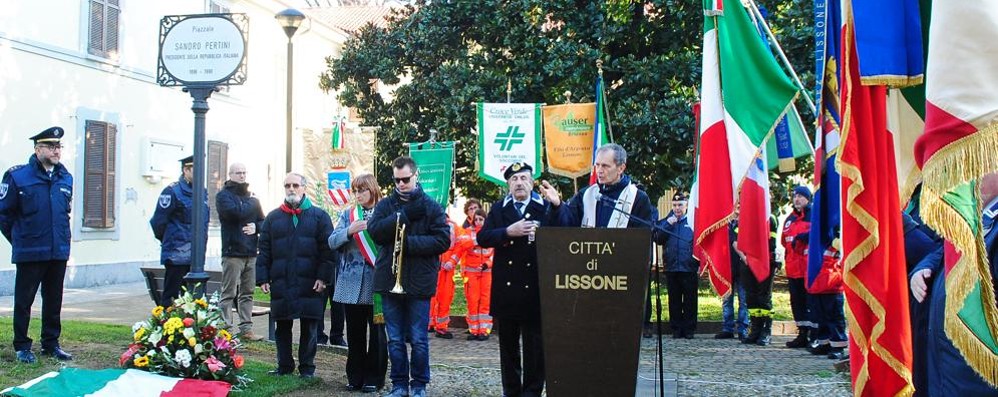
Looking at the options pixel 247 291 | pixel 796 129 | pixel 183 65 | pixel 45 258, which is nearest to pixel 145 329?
pixel 45 258

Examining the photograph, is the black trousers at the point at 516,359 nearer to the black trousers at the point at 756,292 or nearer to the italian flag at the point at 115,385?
the italian flag at the point at 115,385

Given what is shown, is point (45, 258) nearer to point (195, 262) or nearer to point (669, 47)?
point (195, 262)

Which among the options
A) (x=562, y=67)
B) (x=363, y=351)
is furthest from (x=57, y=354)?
(x=562, y=67)

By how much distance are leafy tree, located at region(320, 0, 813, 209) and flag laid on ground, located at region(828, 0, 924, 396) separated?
1221 cm

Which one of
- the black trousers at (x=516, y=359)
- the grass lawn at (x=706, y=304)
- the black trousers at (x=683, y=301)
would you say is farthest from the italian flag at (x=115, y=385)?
the black trousers at (x=683, y=301)

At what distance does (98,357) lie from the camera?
8773mm

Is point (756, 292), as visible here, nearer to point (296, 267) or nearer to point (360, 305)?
point (360, 305)

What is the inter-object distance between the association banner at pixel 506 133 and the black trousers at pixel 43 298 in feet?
24.5

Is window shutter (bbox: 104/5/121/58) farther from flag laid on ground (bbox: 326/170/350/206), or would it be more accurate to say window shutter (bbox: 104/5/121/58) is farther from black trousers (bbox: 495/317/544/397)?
black trousers (bbox: 495/317/544/397)

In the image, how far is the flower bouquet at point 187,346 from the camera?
743 cm

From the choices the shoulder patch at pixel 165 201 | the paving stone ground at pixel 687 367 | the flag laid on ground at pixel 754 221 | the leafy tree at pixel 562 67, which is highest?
the leafy tree at pixel 562 67

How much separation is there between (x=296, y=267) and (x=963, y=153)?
20.6ft

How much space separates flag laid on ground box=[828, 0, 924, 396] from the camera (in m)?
3.83

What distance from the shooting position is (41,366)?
26.4 ft
